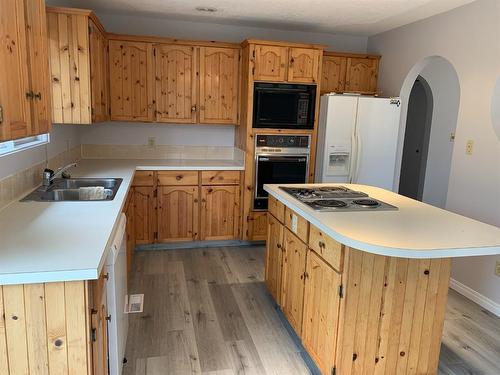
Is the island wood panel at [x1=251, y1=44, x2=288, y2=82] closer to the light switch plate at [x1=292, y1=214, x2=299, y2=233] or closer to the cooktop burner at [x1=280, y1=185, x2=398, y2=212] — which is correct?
the cooktop burner at [x1=280, y1=185, x2=398, y2=212]

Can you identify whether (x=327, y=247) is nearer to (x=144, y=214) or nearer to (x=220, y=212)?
(x=220, y=212)

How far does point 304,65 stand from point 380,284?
9.27ft

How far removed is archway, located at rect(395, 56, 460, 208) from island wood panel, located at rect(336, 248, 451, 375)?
118 inches

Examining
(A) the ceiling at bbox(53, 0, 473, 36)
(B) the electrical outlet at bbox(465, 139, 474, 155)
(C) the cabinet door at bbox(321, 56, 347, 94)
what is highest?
(A) the ceiling at bbox(53, 0, 473, 36)

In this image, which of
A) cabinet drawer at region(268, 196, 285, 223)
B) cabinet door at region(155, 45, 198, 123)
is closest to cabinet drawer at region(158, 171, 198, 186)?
cabinet door at region(155, 45, 198, 123)

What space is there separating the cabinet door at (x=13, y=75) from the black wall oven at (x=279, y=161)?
107 inches

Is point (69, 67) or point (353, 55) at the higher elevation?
point (353, 55)

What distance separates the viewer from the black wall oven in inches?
166

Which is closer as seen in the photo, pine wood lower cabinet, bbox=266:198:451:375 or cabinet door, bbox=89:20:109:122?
pine wood lower cabinet, bbox=266:198:451:375

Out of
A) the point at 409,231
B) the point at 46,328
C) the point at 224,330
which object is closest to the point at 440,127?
the point at 409,231

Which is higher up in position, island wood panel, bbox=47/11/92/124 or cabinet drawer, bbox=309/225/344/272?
island wood panel, bbox=47/11/92/124

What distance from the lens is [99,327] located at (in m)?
1.60

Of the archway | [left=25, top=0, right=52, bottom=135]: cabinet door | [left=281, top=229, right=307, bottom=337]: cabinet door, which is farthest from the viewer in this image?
the archway

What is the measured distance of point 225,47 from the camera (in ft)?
14.0
